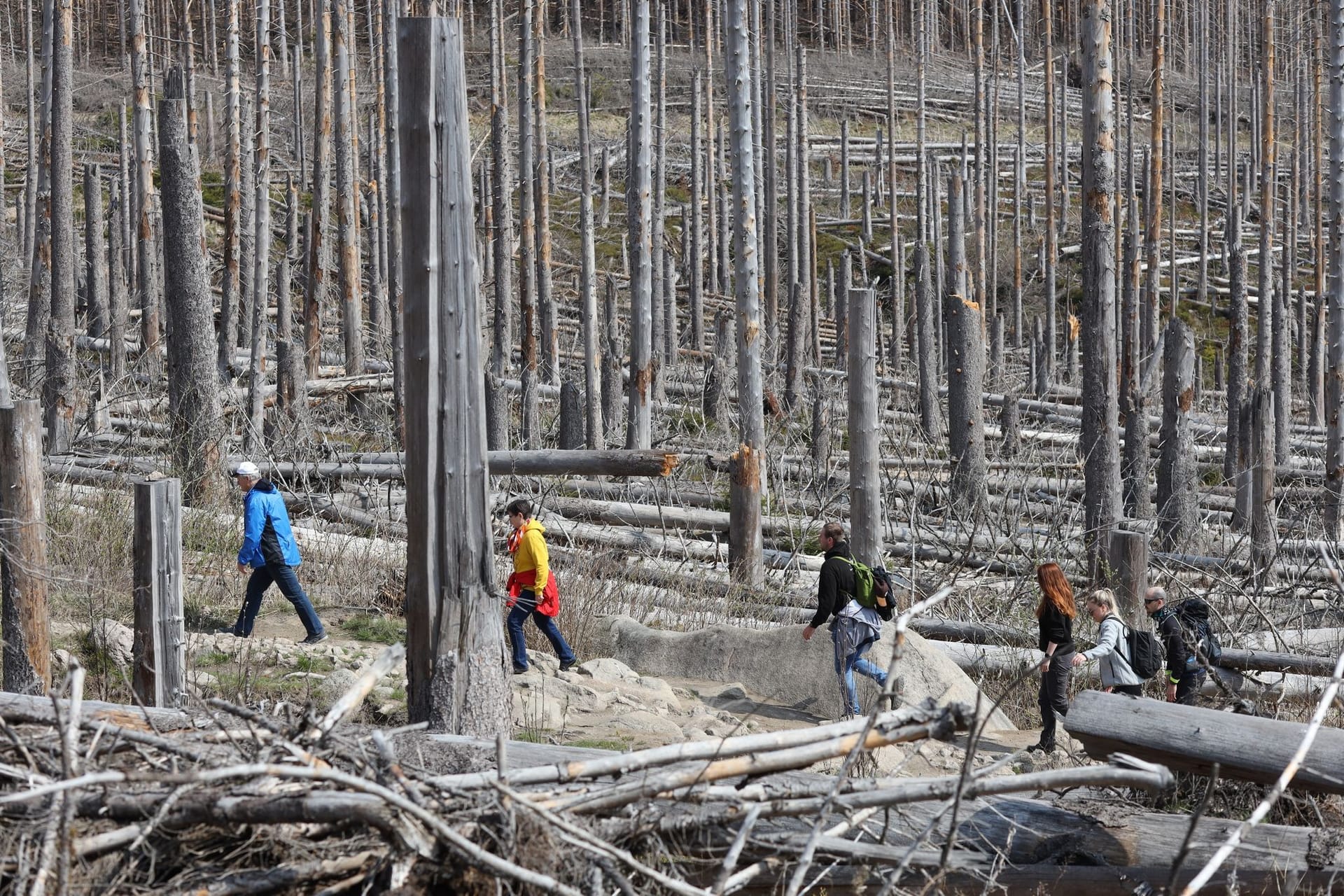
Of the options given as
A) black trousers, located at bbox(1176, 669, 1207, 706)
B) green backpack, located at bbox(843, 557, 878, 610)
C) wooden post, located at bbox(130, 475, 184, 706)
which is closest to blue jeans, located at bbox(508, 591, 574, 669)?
green backpack, located at bbox(843, 557, 878, 610)

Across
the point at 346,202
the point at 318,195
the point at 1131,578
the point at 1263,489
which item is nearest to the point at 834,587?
the point at 1131,578

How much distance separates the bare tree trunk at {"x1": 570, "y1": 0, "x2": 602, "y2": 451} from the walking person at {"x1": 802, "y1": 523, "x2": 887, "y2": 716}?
4883mm

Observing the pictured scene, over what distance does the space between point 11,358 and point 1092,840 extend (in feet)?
53.2

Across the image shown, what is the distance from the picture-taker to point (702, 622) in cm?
1002

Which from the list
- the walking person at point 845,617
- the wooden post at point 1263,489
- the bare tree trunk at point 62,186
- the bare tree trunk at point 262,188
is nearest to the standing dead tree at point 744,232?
the walking person at point 845,617

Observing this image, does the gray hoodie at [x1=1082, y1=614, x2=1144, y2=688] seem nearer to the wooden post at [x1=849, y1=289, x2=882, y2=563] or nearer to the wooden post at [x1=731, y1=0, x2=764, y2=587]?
the wooden post at [x1=849, y1=289, x2=882, y2=563]

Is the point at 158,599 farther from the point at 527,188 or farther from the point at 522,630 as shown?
the point at 527,188

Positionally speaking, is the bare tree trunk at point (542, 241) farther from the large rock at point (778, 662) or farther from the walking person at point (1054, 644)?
the walking person at point (1054, 644)

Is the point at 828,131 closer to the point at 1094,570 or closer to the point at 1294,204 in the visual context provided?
the point at 1294,204

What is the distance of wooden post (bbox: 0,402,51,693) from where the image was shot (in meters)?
6.43

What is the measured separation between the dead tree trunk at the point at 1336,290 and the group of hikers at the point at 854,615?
14.3 ft

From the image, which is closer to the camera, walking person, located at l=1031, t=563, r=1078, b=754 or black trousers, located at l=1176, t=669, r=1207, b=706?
black trousers, located at l=1176, t=669, r=1207, b=706

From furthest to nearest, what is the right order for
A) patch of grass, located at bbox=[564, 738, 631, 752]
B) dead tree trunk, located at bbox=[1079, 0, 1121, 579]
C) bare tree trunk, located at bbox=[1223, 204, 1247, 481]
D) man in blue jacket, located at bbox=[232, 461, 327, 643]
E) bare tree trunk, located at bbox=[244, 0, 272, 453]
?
bare tree trunk, located at bbox=[244, 0, 272, 453]
bare tree trunk, located at bbox=[1223, 204, 1247, 481]
dead tree trunk, located at bbox=[1079, 0, 1121, 579]
man in blue jacket, located at bbox=[232, 461, 327, 643]
patch of grass, located at bbox=[564, 738, 631, 752]

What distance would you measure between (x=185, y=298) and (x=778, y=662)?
23.1 feet
